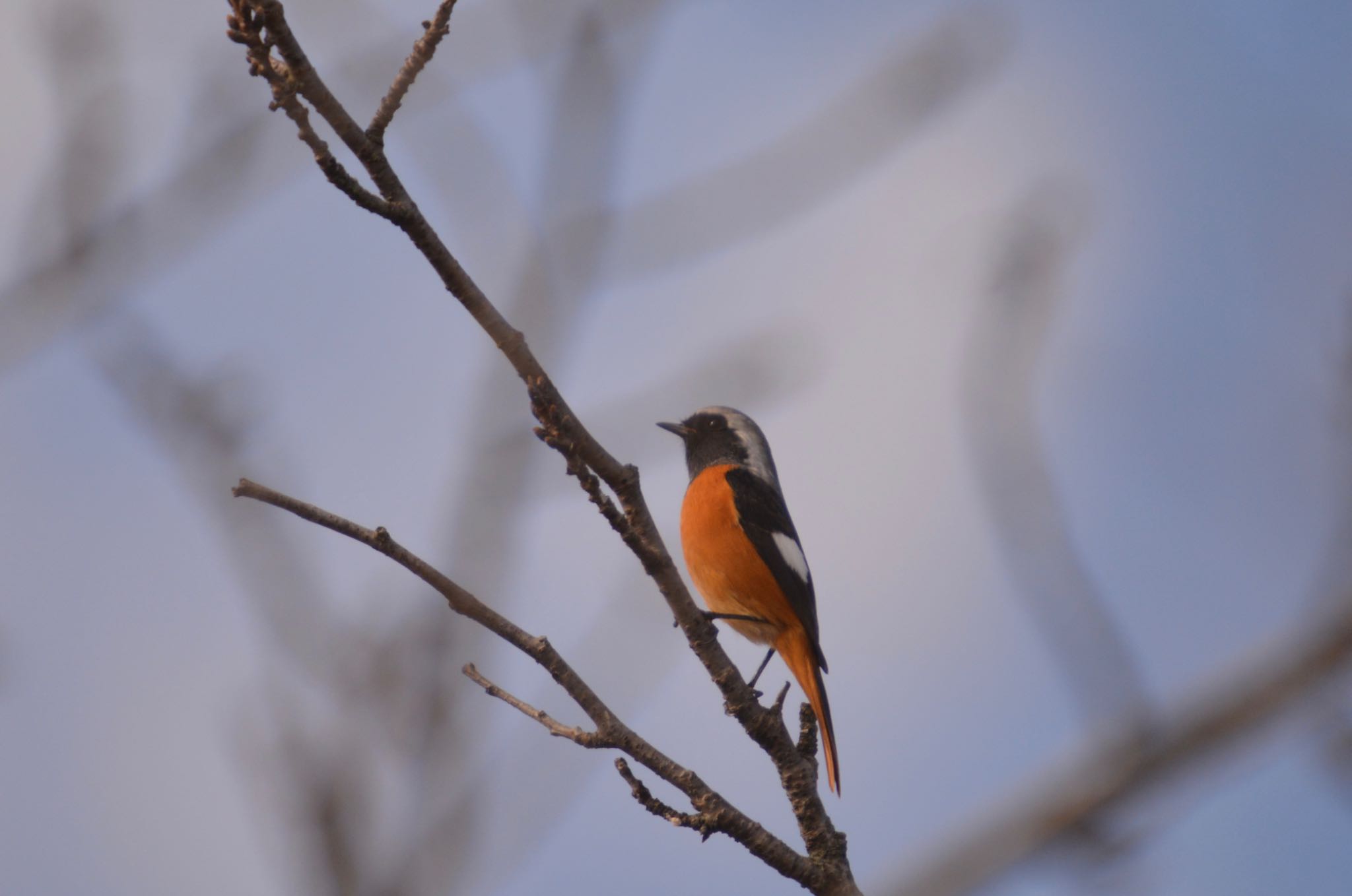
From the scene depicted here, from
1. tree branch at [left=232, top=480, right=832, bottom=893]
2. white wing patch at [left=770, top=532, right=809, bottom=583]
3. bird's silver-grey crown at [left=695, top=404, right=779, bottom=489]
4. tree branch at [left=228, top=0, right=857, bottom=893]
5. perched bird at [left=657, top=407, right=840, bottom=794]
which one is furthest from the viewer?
bird's silver-grey crown at [left=695, top=404, right=779, bottom=489]

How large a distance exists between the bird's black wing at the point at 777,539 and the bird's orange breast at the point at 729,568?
0.04 m

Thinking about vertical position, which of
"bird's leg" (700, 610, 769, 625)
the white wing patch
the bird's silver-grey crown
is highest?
the bird's silver-grey crown

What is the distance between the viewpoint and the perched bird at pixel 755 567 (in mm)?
6059

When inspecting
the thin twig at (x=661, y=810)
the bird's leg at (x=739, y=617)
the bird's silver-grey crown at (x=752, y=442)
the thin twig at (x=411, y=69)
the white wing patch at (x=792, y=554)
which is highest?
the bird's silver-grey crown at (x=752, y=442)

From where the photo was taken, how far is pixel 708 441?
7.82 metres

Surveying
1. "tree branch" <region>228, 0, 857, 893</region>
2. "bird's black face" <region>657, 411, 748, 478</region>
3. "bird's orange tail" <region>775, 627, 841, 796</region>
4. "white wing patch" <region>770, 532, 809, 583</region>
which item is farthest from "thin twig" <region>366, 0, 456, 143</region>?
"bird's black face" <region>657, 411, 748, 478</region>

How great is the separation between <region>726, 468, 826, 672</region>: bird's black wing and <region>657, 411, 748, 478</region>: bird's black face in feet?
1.45

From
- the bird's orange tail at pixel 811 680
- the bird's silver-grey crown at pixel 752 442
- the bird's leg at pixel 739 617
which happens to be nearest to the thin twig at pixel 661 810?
the bird's orange tail at pixel 811 680

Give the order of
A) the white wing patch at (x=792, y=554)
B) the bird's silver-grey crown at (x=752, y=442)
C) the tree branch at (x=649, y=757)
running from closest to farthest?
the tree branch at (x=649, y=757)
the white wing patch at (x=792, y=554)
the bird's silver-grey crown at (x=752, y=442)

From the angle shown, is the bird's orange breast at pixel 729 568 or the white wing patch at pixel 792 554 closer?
the bird's orange breast at pixel 729 568

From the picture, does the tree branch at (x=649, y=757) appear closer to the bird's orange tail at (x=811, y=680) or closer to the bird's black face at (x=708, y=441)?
the bird's orange tail at (x=811, y=680)

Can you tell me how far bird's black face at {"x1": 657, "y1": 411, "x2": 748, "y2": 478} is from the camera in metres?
7.63

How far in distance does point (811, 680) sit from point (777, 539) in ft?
3.36

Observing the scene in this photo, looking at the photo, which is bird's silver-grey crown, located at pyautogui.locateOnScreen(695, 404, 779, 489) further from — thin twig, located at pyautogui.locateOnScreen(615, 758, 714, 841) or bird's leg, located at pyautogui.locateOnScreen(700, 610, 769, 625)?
thin twig, located at pyautogui.locateOnScreen(615, 758, 714, 841)
